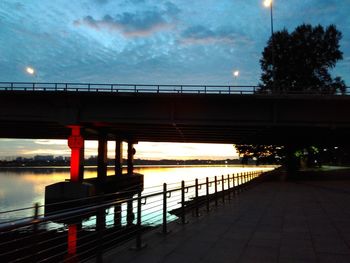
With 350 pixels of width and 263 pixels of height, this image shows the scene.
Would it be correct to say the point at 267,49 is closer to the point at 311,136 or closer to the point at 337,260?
the point at 311,136

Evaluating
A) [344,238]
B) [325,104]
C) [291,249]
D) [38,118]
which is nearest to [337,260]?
[291,249]

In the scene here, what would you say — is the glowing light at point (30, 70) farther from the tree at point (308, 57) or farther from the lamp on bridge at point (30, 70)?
the tree at point (308, 57)

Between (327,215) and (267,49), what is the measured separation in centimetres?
5475

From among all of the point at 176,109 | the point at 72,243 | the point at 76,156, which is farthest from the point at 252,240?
the point at 76,156

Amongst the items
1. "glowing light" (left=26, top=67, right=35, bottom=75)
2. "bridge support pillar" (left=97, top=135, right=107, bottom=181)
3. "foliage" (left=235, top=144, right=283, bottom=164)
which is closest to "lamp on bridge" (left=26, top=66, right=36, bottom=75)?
"glowing light" (left=26, top=67, right=35, bottom=75)

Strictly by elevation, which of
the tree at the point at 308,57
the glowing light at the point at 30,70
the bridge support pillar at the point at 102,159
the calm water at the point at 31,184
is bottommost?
the calm water at the point at 31,184

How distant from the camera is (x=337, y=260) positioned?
7.08 metres

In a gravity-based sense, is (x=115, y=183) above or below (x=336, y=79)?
below

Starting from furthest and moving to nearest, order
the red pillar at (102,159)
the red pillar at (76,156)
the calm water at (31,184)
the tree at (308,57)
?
the tree at (308,57), the red pillar at (102,159), the red pillar at (76,156), the calm water at (31,184)

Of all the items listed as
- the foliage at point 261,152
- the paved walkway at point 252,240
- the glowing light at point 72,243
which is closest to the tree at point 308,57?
the foliage at point 261,152

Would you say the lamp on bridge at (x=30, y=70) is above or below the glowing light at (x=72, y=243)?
above

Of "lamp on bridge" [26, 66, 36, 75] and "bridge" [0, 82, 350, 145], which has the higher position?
"lamp on bridge" [26, 66, 36, 75]

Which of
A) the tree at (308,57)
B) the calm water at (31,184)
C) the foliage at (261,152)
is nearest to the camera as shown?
the calm water at (31,184)

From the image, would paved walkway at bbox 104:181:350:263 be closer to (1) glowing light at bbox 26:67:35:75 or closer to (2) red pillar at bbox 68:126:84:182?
(2) red pillar at bbox 68:126:84:182
